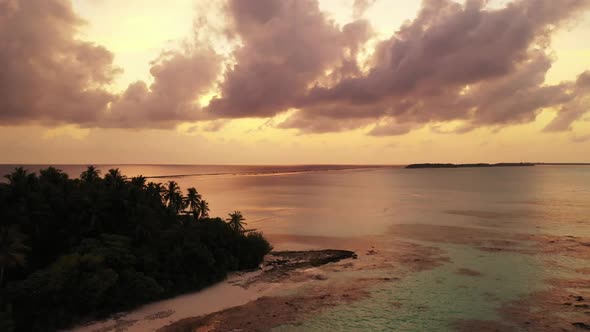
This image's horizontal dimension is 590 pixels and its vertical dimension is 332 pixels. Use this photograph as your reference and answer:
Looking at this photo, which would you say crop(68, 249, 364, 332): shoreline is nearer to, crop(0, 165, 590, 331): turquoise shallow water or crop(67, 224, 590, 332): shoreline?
crop(67, 224, 590, 332): shoreline

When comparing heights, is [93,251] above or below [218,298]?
above

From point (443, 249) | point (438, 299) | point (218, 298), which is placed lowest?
point (218, 298)

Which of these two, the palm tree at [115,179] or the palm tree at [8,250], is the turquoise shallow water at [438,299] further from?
the palm tree at [115,179]

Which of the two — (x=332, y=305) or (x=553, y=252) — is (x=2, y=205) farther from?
(x=553, y=252)

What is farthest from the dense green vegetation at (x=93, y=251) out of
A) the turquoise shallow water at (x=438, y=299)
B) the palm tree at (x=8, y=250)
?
the turquoise shallow water at (x=438, y=299)

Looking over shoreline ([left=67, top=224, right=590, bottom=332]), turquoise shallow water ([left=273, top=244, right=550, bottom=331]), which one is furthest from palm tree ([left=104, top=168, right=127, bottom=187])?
turquoise shallow water ([left=273, top=244, right=550, bottom=331])

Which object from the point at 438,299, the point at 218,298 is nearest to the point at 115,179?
the point at 218,298

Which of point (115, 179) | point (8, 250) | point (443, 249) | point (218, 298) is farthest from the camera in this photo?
point (443, 249)

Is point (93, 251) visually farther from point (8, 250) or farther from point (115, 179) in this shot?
point (115, 179)
